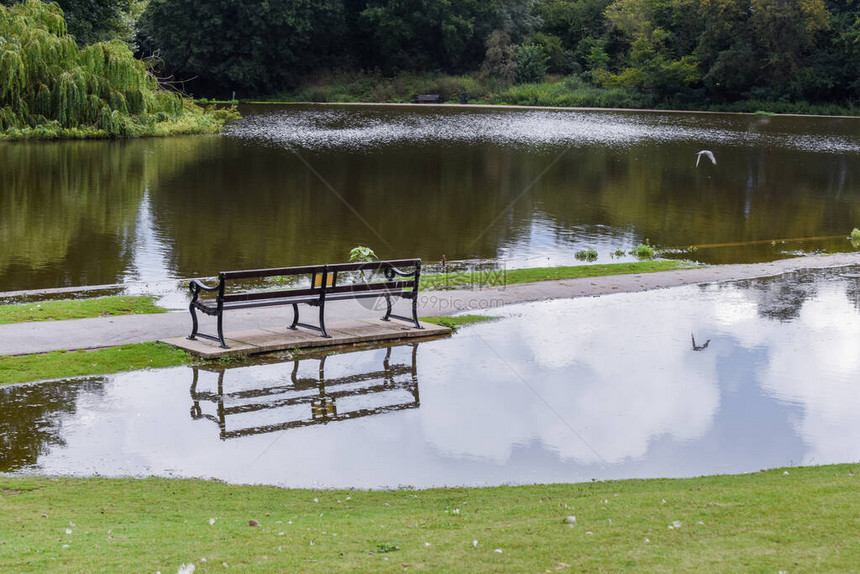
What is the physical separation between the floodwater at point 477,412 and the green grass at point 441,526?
0.63 m

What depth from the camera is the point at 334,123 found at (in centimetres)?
5522

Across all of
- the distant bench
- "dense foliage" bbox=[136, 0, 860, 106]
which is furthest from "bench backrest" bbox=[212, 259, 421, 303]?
"dense foliage" bbox=[136, 0, 860, 106]

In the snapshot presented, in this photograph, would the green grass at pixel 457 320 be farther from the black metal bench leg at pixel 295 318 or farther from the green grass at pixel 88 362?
the green grass at pixel 88 362

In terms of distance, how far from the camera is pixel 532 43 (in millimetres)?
85188

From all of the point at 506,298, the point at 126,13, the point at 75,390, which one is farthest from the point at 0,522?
the point at 126,13

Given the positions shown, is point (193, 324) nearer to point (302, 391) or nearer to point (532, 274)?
point (302, 391)

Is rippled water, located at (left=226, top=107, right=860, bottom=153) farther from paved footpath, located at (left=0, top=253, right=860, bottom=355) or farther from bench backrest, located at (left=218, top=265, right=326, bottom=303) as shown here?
bench backrest, located at (left=218, top=265, right=326, bottom=303)

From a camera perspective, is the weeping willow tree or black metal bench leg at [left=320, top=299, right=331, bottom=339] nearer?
black metal bench leg at [left=320, top=299, right=331, bottom=339]

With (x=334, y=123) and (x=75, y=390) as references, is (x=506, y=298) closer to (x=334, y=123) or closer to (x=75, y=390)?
(x=75, y=390)

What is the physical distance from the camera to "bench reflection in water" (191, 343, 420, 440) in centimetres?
983

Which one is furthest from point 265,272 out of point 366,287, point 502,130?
point 502,130

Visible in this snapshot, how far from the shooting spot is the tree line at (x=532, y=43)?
7062 cm

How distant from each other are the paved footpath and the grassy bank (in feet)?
180

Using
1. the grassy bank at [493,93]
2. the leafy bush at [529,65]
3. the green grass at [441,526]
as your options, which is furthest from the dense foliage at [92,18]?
the green grass at [441,526]
